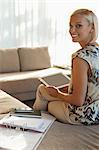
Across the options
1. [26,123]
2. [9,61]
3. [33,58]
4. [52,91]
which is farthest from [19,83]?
[26,123]

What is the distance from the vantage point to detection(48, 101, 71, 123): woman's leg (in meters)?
1.89

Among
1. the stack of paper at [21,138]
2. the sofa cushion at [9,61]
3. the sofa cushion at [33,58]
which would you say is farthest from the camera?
the sofa cushion at [33,58]

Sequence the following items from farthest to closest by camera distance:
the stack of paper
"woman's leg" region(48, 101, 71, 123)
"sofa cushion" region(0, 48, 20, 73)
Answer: "sofa cushion" region(0, 48, 20, 73)
"woman's leg" region(48, 101, 71, 123)
the stack of paper

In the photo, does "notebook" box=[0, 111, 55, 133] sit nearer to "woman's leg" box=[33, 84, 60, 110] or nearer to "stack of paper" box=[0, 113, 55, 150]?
"stack of paper" box=[0, 113, 55, 150]

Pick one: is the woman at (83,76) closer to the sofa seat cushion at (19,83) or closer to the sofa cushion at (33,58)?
the sofa seat cushion at (19,83)

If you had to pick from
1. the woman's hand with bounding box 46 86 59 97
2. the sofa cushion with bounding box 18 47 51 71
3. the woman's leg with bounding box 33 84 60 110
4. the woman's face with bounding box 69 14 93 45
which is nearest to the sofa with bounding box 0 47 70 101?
the sofa cushion with bounding box 18 47 51 71

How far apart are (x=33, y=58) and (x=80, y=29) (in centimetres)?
305

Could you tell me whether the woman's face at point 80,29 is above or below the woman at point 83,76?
above

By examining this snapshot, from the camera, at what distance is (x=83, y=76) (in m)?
1.71

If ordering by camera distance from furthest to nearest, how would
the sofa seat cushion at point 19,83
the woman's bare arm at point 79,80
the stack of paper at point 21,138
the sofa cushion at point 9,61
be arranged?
the sofa cushion at point 9,61 → the sofa seat cushion at point 19,83 → the woman's bare arm at point 79,80 → the stack of paper at point 21,138

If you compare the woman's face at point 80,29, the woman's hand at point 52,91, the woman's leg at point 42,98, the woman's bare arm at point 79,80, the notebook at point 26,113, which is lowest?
the notebook at point 26,113

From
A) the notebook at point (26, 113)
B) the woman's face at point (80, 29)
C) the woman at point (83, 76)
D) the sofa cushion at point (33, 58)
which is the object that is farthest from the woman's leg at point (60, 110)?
the sofa cushion at point (33, 58)

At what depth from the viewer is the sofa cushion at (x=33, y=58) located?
4.76 metres

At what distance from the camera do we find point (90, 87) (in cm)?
178
